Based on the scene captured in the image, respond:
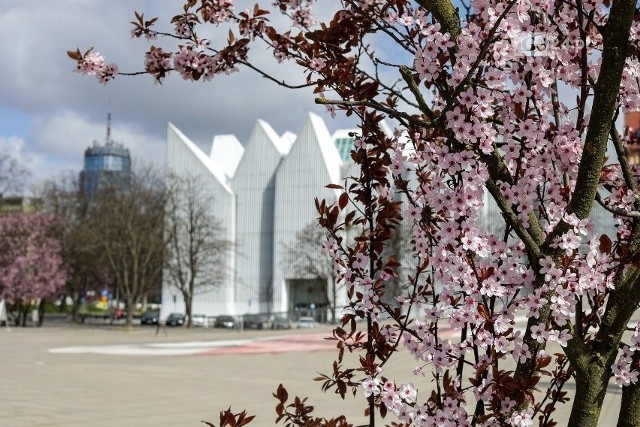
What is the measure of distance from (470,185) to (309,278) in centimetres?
6673

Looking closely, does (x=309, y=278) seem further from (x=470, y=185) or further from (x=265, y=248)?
(x=470, y=185)

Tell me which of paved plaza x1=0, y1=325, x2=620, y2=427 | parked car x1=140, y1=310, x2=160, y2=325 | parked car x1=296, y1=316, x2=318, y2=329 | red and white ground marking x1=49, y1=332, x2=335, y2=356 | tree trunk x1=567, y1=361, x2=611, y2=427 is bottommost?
paved plaza x1=0, y1=325, x2=620, y2=427

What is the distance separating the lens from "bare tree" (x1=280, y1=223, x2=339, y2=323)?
214 ft

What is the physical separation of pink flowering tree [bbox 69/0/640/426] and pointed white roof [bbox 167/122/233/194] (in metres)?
72.1

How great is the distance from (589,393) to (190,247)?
5624cm

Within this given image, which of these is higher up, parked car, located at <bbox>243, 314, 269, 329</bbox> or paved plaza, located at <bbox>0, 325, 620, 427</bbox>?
parked car, located at <bbox>243, 314, 269, 329</bbox>

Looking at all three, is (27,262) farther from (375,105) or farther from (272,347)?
(375,105)

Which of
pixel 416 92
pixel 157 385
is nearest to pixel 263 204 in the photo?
pixel 157 385

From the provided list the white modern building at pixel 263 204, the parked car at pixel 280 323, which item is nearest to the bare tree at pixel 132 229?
the parked car at pixel 280 323

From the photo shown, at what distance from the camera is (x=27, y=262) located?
47906mm

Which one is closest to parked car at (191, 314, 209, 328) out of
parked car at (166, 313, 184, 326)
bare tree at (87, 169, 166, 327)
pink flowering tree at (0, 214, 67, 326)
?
parked car at (166, 313, 184, 326)

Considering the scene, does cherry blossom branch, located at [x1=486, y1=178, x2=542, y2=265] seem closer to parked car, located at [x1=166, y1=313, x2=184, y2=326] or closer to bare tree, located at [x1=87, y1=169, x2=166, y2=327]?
bare tree, located at [x1=87, y1=169, x2=166, y2=327]

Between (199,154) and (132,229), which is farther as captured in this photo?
(199,154)

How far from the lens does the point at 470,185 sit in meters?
2.73
